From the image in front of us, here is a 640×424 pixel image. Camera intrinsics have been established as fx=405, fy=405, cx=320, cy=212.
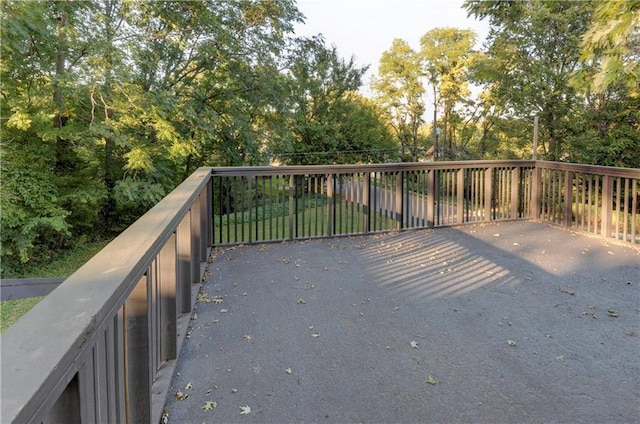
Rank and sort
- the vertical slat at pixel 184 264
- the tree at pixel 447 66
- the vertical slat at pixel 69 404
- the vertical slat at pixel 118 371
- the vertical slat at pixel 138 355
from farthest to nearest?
the tree at pixel 447 66 → the vertical slat at pixel 184 264 → the vertical slat at pixel 138 355 → the vertical slat at pixel 118 371 → the vertical slat at pixel 69 404

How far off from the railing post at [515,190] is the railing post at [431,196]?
1.36 metres

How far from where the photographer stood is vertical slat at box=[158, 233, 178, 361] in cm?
196

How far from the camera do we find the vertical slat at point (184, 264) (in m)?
2.50

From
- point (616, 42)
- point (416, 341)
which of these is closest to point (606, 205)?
point (616, 42)

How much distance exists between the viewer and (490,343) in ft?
7.80

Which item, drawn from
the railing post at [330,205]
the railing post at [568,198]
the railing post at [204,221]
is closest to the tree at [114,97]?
the railing post at [330,205]

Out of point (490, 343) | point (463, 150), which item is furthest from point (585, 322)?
point (463, 150)

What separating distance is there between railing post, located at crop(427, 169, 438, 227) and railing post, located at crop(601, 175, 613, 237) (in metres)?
2.02

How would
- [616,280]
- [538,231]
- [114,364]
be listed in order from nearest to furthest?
[114,364]
[616,280]
[538,231]

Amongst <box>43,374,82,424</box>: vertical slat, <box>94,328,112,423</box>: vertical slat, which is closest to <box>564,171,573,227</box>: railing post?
<box>94,328,112,423</box>: vertical slat

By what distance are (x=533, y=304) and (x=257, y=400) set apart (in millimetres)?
2172

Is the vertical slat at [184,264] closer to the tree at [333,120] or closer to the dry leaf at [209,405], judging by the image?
the dry leaf at [209,405]

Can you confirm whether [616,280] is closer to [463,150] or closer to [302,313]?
[302,313]

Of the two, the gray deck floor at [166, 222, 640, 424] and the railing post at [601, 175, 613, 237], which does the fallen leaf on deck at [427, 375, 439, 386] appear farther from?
the railing post at [601, 175, 613, 237]
